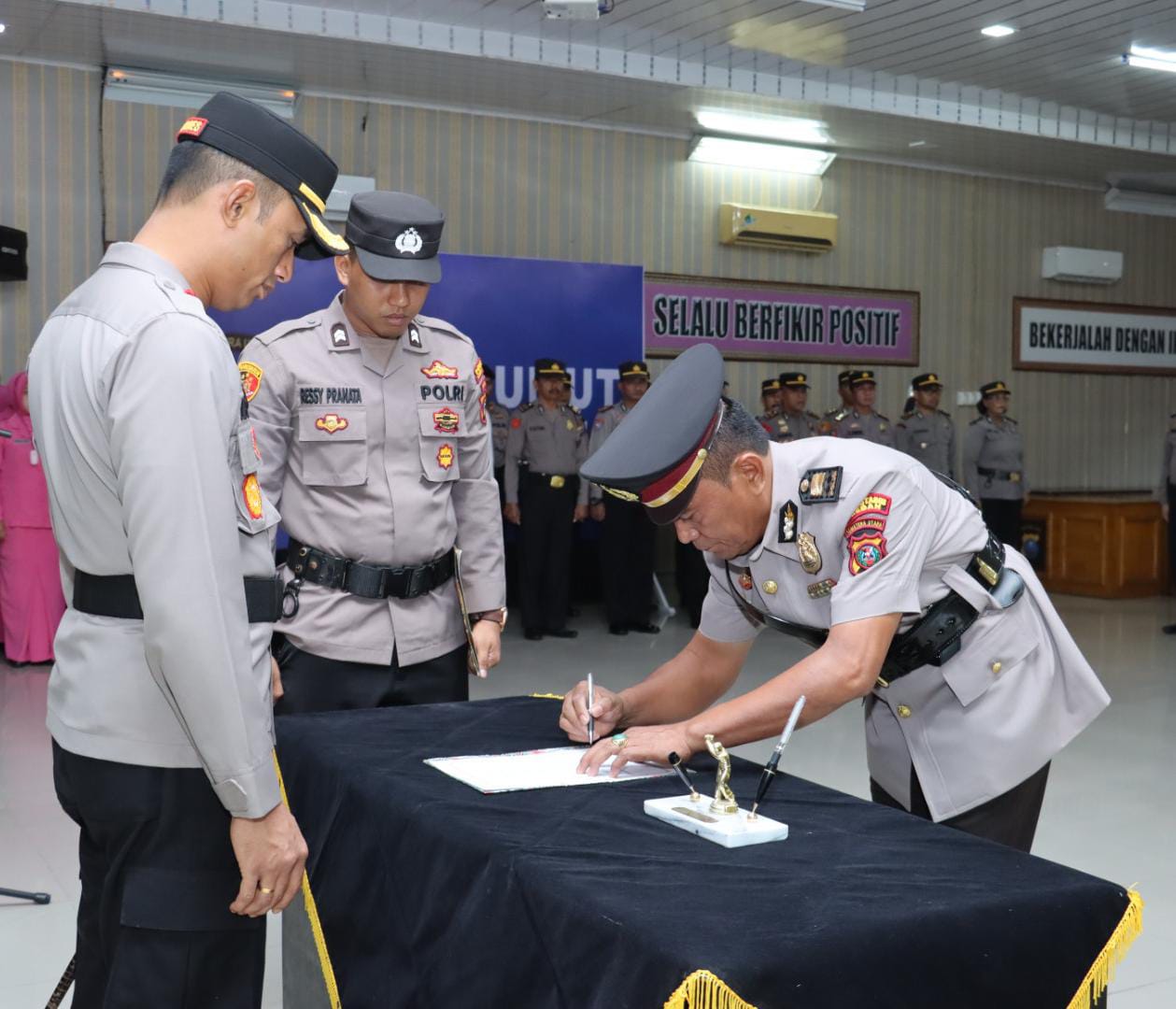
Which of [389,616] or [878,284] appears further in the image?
[878,284]

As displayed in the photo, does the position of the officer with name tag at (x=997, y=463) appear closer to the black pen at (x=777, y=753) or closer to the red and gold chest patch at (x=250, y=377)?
the red and gold chest patch at (x=250, y=377)

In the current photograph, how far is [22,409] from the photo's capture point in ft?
22.2

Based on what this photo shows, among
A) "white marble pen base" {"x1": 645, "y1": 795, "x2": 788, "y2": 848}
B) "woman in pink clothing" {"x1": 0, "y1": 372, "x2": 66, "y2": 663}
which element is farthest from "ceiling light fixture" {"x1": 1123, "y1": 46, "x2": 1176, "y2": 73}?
"white marble pen base" {"x1": 645, "y1": 795, "x2": 788, "y2": 848}

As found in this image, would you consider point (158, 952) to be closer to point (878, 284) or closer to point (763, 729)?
point (763, 729)

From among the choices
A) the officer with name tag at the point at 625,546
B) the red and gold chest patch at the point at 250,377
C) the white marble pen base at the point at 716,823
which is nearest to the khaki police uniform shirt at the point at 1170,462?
the officer with name tag at the point at 625,546

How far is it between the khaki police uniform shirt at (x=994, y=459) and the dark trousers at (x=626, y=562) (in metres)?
2.95

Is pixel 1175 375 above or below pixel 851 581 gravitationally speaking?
above

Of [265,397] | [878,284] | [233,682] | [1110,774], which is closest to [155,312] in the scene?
[233,682]

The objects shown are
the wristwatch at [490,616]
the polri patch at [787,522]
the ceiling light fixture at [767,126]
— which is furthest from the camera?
the ceiling light fixture at [767,126]

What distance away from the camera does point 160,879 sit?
1576 millimetres

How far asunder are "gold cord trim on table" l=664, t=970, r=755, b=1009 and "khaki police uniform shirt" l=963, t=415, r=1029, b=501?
9131 mm

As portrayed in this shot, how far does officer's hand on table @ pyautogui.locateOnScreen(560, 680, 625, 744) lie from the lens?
2117mm

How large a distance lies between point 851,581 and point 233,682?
0.86 m

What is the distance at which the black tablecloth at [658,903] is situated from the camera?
1.29 metres
